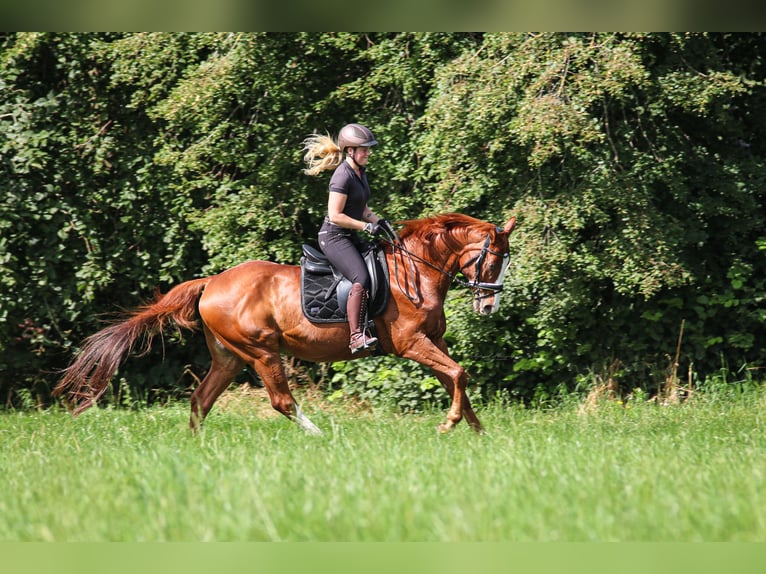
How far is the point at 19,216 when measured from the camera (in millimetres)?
11461

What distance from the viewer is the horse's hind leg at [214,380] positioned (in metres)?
7.93

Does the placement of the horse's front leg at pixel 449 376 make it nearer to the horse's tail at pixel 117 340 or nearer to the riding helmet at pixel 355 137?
the riding helmet at pixel 355 137

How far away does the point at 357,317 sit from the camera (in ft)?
23.8

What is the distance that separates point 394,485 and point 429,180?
Result: 6.60 m

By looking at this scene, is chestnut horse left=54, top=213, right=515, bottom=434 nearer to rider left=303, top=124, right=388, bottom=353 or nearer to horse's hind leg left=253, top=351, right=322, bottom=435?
horse's hind leg left=253, top=351, right=322, bottom=435

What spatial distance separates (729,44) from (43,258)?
9639mm

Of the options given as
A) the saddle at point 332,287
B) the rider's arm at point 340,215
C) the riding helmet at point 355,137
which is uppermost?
the riding helmet at point 355,137

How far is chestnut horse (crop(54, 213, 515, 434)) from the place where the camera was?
744 centimetres

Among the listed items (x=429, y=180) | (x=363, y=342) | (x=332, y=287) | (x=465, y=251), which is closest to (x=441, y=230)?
(x=465, y=251)

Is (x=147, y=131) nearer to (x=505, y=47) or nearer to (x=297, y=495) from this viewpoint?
(x=505, y=47)

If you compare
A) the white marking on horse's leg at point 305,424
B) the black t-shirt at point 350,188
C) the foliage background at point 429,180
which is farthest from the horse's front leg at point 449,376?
the foliage background at point 429,180

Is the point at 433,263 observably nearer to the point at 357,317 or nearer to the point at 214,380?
the point at 357,317

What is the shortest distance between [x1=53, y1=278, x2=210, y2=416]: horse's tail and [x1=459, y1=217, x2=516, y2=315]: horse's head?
2.56m

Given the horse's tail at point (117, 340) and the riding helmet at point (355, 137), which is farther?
the horse's tail at point (117, 340)
